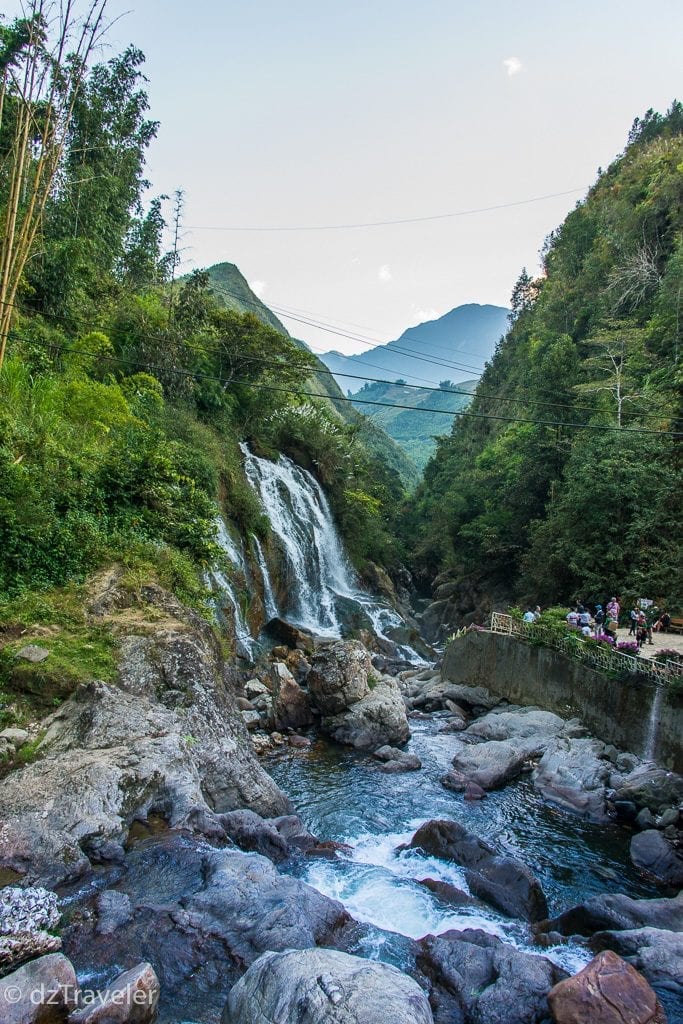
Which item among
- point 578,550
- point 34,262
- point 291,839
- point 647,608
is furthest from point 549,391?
point 291,839

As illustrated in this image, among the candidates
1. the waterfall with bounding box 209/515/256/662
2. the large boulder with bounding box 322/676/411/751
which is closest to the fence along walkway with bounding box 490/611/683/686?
the large boulder with bounding box 322/676/411/751

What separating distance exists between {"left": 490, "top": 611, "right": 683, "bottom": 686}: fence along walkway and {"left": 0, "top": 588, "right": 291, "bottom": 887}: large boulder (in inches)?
330

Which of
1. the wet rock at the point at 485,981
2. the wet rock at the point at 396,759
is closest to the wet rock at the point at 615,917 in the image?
the wet rock at the point at 485,981

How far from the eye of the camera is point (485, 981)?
555cm

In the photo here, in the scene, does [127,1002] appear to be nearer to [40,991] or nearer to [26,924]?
[40,991]

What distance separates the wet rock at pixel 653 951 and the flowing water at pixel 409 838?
0.36 m

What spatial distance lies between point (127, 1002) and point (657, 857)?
852cm

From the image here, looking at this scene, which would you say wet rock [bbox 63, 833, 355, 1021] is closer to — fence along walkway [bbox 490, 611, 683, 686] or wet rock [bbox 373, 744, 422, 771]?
wet rock [bbox 373, 744, 422, 771]

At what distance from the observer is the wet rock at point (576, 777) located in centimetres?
1126

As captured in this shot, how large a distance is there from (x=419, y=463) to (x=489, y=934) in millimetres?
113337

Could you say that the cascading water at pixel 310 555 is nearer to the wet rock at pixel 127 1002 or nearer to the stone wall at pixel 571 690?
the stone wall at pixel 571 690

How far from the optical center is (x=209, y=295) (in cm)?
2758

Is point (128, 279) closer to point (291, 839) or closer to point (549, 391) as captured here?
point (549, 391)

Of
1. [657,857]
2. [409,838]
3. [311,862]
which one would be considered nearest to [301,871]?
[311,862]
